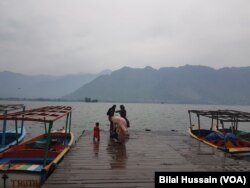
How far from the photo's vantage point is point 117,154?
15328mm

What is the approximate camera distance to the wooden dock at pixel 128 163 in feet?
34.2

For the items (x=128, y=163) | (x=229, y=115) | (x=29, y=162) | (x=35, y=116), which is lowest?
(x=29, y=162)

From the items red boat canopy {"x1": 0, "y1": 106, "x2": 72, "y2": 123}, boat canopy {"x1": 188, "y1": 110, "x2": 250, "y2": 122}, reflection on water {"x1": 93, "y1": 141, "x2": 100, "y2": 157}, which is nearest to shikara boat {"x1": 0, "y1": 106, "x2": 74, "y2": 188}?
red boat canopy {"x1": 0, "y1": 106, "x2": 72, "y2": 123}

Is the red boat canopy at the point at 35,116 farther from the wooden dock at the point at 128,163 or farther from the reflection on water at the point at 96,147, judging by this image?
the reflection on water at the point at 96,147

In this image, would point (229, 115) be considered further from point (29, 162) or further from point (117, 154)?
point (29, 162)

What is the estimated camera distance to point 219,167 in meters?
12.7

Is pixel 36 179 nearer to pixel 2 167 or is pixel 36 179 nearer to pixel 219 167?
pixel 2 167

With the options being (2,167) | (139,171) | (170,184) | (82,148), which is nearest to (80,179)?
(139,171)

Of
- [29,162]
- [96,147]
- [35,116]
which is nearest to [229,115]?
[96,147]

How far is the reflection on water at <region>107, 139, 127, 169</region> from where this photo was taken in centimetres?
1297

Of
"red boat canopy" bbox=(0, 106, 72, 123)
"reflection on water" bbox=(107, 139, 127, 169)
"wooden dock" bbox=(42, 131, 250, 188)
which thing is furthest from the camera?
"reflection on water" bbox=(107, 139, 127, 169)

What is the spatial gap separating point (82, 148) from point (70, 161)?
142 inches

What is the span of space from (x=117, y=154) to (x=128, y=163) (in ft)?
7.20

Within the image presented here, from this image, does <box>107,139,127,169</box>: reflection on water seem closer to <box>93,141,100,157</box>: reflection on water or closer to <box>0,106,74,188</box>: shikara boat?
<box>93,141,100,157</box>: reflection on water
